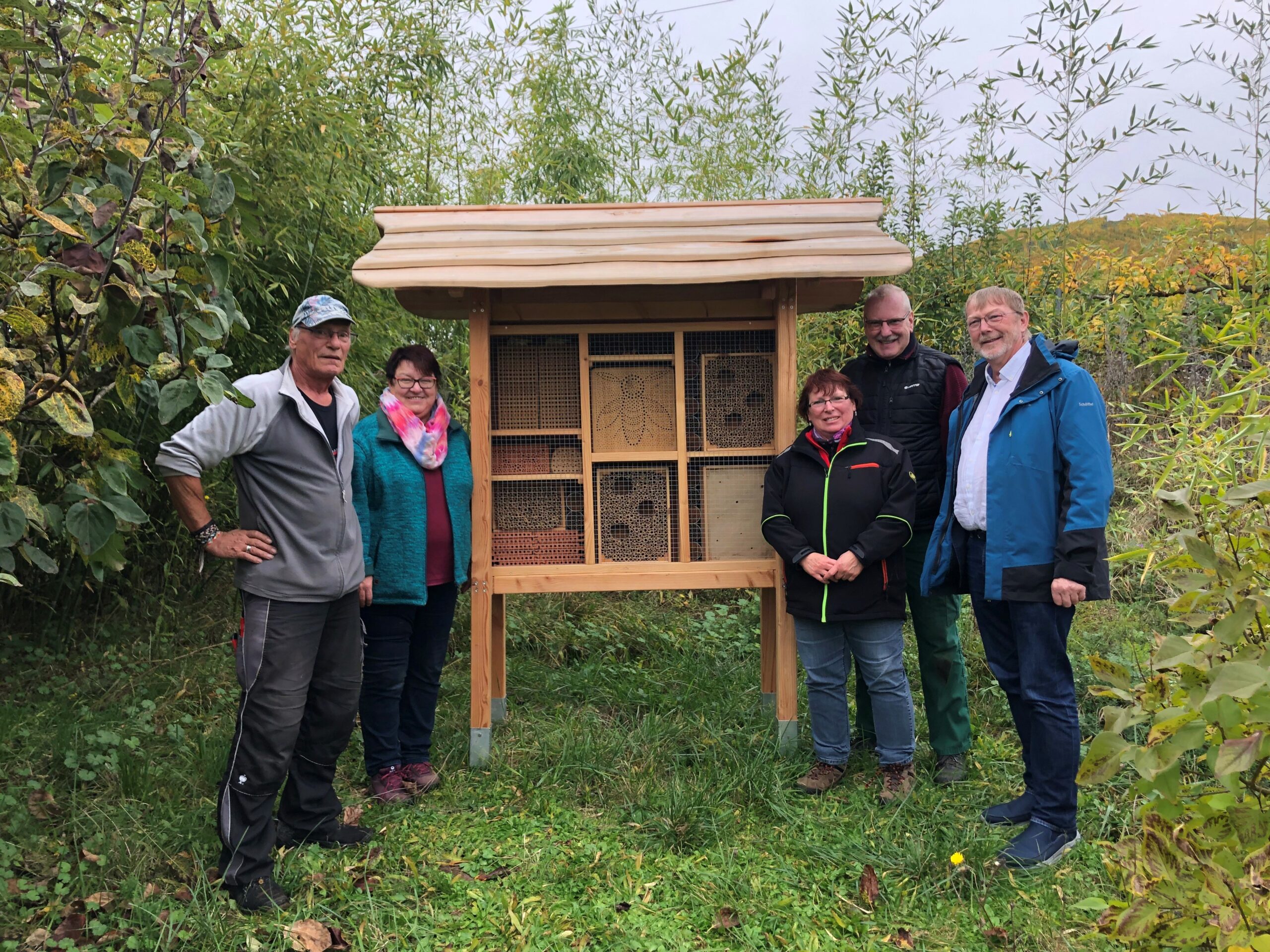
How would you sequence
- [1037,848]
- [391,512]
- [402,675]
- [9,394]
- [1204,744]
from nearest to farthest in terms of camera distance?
1. [1204,744]
2. [9,394]
3. [1037,848]
4. [391,512]
5. [402,675]

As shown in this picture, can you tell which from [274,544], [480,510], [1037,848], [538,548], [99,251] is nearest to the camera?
[99,251]

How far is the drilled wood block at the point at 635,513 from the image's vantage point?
411 cm

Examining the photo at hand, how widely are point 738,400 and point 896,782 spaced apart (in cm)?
177

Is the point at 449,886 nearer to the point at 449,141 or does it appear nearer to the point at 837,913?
the point at 837,913

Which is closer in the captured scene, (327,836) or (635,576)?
(327,836)

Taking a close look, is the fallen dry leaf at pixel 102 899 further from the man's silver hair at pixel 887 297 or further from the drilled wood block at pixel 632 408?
the man's silver hair at pixel 887 297

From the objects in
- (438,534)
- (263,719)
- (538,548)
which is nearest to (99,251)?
(263,719)

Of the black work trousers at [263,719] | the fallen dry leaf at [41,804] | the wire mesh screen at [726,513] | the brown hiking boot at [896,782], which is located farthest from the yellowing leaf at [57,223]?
the brown hiking boot at [896,782]

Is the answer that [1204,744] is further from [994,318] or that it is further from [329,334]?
[329,334]

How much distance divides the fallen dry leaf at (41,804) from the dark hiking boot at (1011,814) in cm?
352

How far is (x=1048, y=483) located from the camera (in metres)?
3.13

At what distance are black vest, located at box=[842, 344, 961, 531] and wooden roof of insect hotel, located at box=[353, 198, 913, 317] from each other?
457mm

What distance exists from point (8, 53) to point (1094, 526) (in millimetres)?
3341

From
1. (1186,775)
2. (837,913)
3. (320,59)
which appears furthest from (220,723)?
(1186,775)
